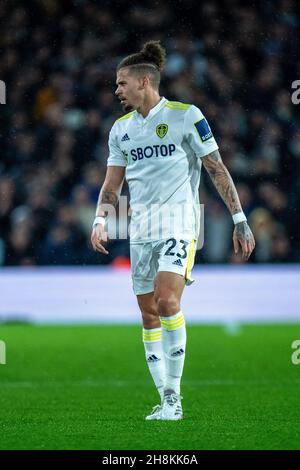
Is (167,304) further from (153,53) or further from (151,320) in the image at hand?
(153,53)

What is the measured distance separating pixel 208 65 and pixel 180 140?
33.2 ft

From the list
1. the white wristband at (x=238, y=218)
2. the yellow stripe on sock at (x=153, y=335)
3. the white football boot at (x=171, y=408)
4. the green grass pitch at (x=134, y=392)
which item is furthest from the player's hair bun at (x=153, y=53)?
the green grass pitch at (x=134, y=392)

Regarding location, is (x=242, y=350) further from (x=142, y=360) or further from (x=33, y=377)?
(x=33, y=377)

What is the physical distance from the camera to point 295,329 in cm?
1273

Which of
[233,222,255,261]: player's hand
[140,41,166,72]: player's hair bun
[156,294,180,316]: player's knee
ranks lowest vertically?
[156,294,180,316]: player's knee

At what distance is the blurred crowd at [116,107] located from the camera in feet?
45.4

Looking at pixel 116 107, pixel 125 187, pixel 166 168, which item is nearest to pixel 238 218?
pixel 166 168

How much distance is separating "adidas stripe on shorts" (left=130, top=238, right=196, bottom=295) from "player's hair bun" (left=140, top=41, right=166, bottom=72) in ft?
3.48

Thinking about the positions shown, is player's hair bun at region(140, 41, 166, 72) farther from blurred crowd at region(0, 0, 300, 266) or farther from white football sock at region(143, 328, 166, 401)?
blurred crowd at region(0, 0, 300, 266)

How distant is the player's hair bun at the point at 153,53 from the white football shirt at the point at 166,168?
0.25 m

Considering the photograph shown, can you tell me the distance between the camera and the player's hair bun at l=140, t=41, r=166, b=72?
20.1 ft

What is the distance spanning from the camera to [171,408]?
18.8ft

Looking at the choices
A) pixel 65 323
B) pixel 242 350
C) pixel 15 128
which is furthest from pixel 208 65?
pixel 242 350

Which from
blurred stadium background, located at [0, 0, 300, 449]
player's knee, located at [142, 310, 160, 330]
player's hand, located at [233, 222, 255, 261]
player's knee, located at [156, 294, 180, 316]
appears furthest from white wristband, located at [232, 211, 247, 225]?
blurred stadium background, located at [0, 0, 300, 449]
